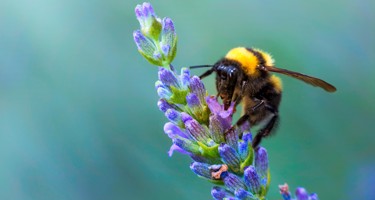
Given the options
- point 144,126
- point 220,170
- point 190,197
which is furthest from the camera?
point 144,126

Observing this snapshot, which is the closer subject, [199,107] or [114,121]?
[199,107]

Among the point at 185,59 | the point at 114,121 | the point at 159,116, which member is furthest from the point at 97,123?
the point at 185,59

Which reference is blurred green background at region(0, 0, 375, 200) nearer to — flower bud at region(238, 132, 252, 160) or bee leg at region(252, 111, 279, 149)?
bee leg at region(252, 111, 279, 149)

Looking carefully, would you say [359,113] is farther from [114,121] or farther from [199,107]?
[199,107]

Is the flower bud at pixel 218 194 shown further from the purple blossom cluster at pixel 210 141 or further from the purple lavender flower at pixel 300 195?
the purple lavender flower at pixel 300 195

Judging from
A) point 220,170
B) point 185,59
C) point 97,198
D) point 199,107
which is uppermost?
point 185,59

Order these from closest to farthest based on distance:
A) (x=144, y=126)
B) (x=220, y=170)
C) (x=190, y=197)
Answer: (x=220, y=170) < (x=190, y=197) < (x=144, y=126)

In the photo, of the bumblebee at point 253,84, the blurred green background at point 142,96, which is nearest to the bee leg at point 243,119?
the bumblebee at point 253,84
